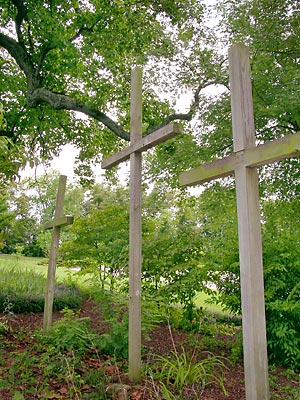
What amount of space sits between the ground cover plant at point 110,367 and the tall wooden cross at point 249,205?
1.55ft

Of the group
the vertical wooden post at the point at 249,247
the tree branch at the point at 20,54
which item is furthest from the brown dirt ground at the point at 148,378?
the tree branch at the point at 20,54

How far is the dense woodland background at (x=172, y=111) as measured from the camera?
4234mm

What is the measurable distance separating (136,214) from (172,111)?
6.41m

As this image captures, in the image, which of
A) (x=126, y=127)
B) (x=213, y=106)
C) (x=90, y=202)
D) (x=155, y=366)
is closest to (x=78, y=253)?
(x=155, y=366)

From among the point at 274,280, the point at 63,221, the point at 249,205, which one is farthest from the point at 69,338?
the point at 249,205

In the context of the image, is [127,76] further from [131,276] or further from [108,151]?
[131,276]

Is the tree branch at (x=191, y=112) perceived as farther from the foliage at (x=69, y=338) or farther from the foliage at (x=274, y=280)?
the foliage at (x=69, y=338)

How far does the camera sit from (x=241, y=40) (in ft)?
→ 22.6

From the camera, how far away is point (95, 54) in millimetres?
8742

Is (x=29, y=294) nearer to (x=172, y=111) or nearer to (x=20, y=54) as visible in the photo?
(x=20, y=54)

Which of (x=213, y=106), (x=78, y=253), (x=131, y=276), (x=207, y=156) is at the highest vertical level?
(x=213, y=106)

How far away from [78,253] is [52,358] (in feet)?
8.67

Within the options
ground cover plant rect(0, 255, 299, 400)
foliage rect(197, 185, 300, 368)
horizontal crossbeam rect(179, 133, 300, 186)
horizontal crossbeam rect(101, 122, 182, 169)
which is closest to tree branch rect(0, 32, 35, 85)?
horizontal crossbeam rect(101, 122, 182, 169)

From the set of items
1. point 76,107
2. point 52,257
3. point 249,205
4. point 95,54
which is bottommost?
point 52,257
